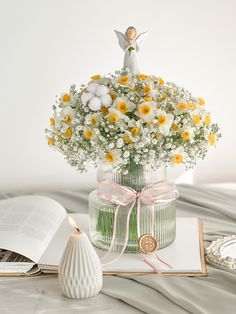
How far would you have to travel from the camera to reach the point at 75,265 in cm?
139

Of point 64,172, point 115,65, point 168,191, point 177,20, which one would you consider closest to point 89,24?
point 115,65

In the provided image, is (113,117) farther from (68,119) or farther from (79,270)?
(79,270)

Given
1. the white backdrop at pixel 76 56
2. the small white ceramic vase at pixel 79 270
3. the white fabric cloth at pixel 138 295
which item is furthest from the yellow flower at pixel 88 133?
the white backdrop at pixel 76 56

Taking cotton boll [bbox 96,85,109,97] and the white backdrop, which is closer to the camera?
cotton boll [bbox 96,85,109,97]

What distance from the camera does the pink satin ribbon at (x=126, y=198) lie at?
5.15 ft

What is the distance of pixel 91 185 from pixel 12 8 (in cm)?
77

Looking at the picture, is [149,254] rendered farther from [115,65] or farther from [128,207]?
[115,65]

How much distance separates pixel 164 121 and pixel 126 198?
0.24 m

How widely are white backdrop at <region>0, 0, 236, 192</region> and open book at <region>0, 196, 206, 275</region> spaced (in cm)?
67

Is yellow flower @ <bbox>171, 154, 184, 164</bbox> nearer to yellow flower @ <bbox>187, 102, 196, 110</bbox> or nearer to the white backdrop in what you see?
yellow flower @ <bbox>187, 102, 196, 110</bbox>

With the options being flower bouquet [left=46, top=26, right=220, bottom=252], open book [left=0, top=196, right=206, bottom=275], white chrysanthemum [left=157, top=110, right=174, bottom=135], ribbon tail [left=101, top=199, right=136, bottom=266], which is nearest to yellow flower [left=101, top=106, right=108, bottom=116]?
flower bouquet [left=46, top=26, right=220, bottom=252]

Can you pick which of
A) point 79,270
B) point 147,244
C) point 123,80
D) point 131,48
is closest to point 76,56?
point 131,48

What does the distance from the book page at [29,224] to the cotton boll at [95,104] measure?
1.28ft

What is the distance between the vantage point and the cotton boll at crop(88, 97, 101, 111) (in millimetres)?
1458
